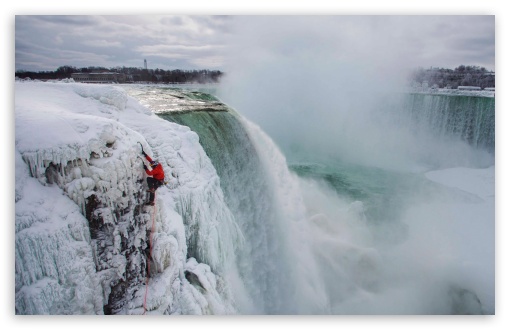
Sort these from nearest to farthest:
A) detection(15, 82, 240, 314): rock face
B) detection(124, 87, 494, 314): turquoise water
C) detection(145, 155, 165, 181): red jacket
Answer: detection(15, 82, 240, 314): rock face, detection(145, 155, 165, 181): red jacket, detection(124, 87, 494, 314): turquoise water

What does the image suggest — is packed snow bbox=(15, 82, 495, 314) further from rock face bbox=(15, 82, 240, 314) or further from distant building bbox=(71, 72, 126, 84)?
distant building bbox=(71, 72, 126, 84)

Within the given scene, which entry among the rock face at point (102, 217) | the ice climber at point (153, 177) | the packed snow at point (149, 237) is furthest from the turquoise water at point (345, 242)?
the ice climber at point (153, 177)

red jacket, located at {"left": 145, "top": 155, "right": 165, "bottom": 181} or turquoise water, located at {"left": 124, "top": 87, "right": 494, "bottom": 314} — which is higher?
red jacket, located at {"left": 145, "top": 155, "right": 165, "bottom": 181}

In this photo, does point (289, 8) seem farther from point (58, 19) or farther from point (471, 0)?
point (58, 19)

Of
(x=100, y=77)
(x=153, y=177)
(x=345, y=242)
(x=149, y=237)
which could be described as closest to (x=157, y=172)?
(x=153, y=177)

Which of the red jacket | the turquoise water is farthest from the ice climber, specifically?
the turquoise water

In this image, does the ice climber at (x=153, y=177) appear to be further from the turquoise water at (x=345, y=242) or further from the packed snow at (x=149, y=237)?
the turquoise water at (x=345, y=242)

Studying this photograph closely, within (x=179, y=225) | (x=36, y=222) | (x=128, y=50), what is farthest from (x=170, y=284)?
(x=128, y=50)
